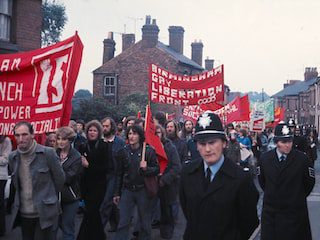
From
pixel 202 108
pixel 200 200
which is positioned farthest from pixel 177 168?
pixel 202 108

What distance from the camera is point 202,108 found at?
19219 millimetres

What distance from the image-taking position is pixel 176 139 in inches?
413

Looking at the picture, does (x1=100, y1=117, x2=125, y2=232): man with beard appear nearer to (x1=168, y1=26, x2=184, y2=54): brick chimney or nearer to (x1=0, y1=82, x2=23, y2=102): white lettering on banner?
(x1=0, y1=82, x2=23, y2=102): white lettering on banner

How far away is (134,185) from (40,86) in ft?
6.39

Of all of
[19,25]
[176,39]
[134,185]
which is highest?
[176,39]

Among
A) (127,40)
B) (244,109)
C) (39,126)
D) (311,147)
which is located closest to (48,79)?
(39,126)

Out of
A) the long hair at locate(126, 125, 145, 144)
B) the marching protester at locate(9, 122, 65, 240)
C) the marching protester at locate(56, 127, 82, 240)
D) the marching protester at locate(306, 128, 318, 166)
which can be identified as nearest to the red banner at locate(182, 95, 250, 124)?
the marching protester at locate(306, 128, 318, 166)

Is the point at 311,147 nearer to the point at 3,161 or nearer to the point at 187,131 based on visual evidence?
the point at 187,131

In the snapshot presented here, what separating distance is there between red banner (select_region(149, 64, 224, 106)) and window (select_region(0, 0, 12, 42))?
3.92 m

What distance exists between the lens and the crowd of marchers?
159 inches

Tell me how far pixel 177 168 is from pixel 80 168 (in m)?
2.04

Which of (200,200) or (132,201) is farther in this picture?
(132,201)

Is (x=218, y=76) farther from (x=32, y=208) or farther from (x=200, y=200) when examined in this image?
(x=200, y=200)

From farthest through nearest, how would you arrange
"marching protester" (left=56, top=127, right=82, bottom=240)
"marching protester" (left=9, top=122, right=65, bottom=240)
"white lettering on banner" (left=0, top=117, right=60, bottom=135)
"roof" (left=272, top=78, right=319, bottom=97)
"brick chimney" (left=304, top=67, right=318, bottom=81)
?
1. "roof" (left=272, top=78, right=319, bottom=97)
2. "brick chimney" (left=304, top=67, right=318, bottom=81)
3. "marching protester" (left=56, top=127, right=82, bottom=240)
4. "white lettering on banner" (left=0, top=117, right=60, bottom=135)
5. "marching protester" (left=9, top=122, right=65, bottom=240)
